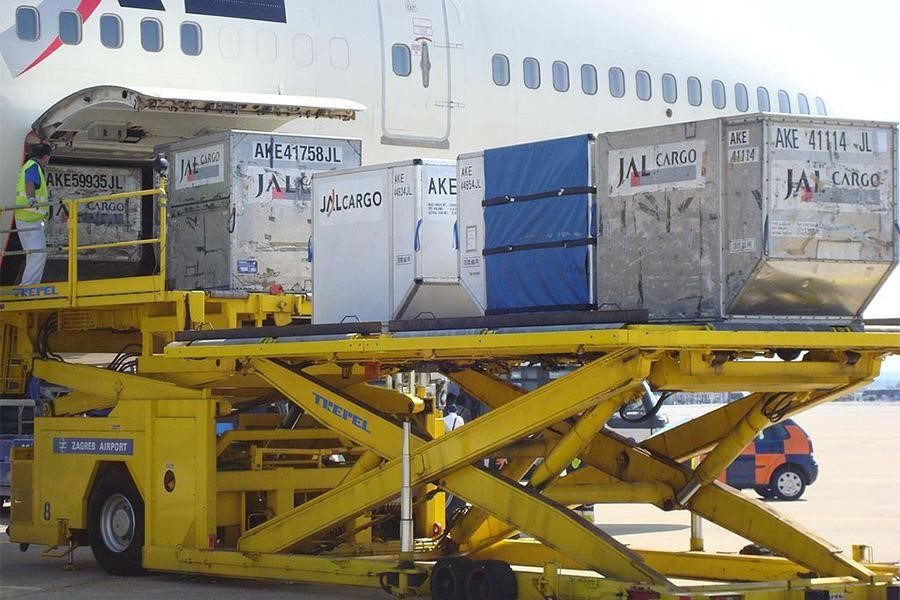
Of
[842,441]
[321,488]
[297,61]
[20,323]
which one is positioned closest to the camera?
[321,488]

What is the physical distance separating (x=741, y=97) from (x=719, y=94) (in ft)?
1.73

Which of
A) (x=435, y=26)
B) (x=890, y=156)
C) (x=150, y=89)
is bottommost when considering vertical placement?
(x=890, y=156)

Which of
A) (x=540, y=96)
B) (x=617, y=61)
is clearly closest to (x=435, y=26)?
(x=540, y=96)

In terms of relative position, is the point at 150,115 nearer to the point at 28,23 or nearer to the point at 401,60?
the point at 28,23

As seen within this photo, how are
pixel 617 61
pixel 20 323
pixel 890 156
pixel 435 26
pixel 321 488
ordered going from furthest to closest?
pixel 617 61 < pixel 435 26 < pixel 20 323 < pixel 321 488 < pixel 890 156

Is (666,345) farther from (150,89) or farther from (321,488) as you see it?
(150,89)

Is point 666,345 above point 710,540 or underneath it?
above

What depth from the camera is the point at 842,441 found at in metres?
48.4

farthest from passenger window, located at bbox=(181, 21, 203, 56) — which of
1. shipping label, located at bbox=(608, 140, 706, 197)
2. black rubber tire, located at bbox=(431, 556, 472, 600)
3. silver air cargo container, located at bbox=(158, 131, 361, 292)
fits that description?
black rubber tire, located at bbox=(431, 556, 472, 600)

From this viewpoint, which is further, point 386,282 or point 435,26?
point 435,26

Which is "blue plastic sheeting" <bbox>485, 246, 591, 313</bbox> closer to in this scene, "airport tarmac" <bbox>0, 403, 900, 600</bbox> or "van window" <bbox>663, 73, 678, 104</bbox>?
"airport tarmac" <bbox>0, 403, 900, 600</bbox>

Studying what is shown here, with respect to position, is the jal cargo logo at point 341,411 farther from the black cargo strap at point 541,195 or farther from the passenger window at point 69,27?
the passenger window at point 69,27

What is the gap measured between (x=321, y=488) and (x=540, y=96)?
28.7ft

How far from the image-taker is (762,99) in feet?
79.4
